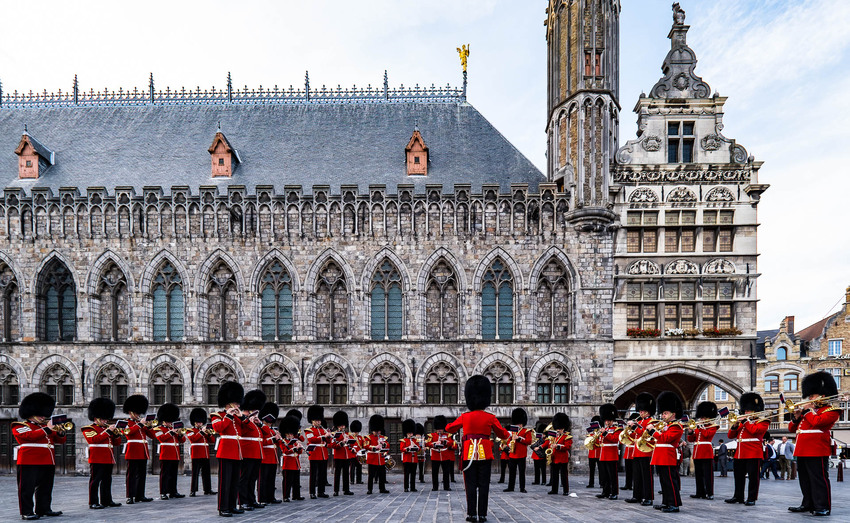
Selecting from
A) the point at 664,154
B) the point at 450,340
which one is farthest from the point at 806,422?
the point at 664,154

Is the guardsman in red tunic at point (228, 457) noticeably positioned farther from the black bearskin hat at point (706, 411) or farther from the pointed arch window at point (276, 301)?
the pointed arch window at point (276, 301)

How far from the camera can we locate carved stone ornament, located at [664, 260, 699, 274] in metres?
30.2

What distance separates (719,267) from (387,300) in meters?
14.9

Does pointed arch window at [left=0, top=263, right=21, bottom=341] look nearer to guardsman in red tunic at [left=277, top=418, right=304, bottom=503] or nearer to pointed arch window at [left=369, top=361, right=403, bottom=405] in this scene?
pointed arch window at [left=369, top=361, right=403, bottom=405]

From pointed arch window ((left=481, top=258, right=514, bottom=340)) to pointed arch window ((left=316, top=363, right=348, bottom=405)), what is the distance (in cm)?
651

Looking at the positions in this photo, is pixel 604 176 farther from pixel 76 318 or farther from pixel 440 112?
pixel 76 318

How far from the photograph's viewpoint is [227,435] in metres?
13.3

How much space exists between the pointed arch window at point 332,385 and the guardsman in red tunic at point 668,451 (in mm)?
17005

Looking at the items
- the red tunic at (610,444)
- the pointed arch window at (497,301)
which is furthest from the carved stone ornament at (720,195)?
the red tunic at (610,444)

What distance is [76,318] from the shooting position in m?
29.9

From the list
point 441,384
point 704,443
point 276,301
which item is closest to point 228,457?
point 704,443

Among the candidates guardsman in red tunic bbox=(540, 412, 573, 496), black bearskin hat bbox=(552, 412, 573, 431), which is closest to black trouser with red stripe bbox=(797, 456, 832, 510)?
guardsman in red tunic bbox=(540, 412, 573, 496)

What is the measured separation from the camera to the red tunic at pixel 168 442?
16.7 m

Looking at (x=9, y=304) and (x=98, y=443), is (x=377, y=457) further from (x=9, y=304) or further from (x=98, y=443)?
(x=9, y=304)
